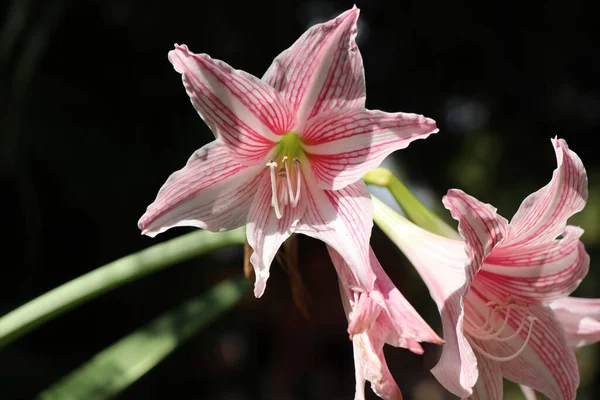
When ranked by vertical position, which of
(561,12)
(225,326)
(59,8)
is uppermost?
(59,8)

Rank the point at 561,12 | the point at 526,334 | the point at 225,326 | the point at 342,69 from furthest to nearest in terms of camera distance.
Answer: the point at 561,12, the point at 225,326, the point at 526,334, the point at 342,69

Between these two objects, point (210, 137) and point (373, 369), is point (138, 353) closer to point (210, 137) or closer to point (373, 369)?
point (373, 369)

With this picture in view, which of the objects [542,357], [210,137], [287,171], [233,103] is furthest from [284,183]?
[210,137]

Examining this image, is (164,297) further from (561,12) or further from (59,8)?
(561,12)

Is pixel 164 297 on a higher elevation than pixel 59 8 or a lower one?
lower

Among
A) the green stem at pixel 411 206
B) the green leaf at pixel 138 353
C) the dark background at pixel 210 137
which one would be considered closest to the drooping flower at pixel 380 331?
the green stem at pixel 411 206

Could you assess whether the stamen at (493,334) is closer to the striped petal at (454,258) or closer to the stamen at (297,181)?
the striped petal at (454,258)

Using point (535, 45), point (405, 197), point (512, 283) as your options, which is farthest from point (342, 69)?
point (535, 45)
